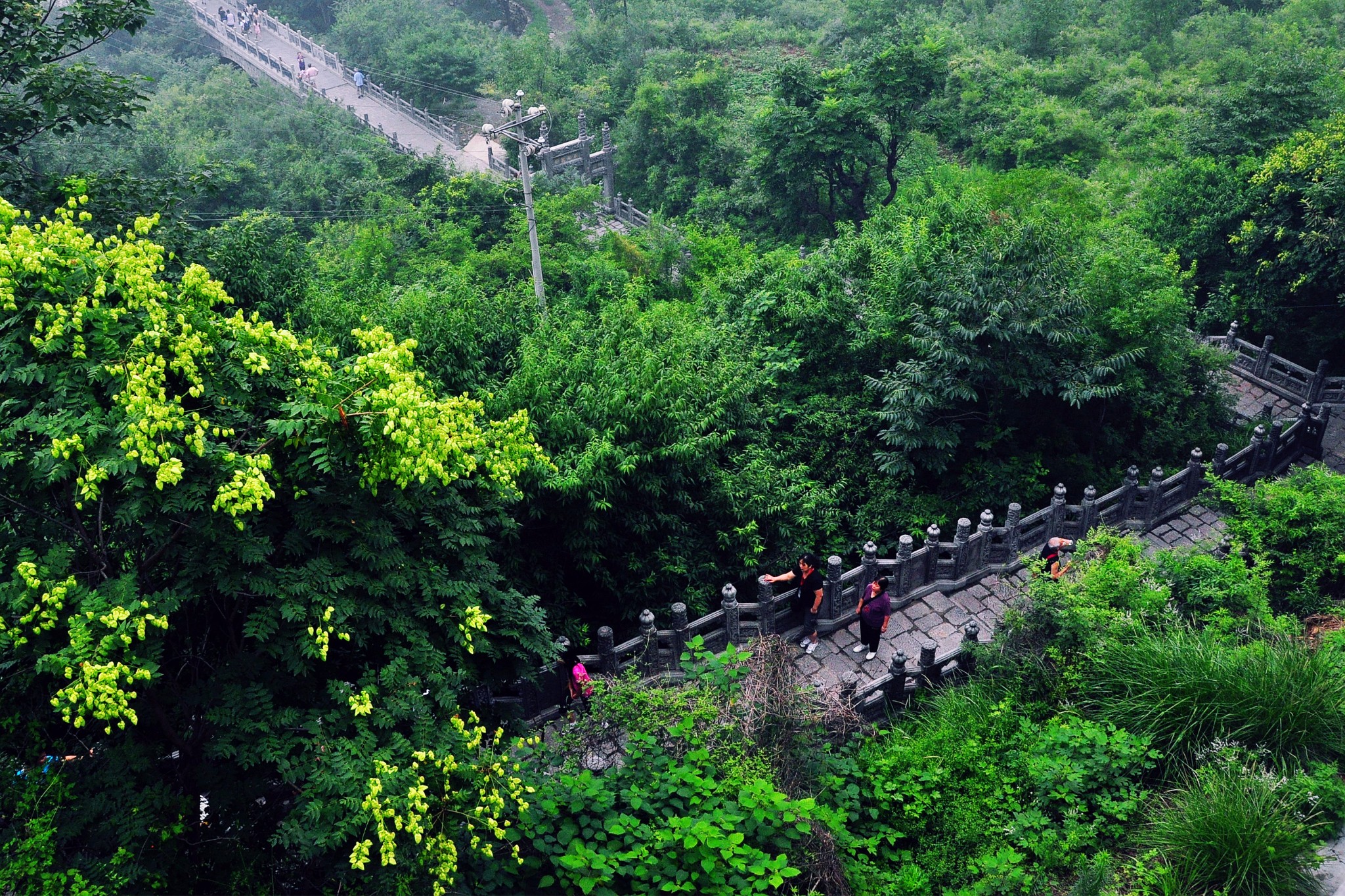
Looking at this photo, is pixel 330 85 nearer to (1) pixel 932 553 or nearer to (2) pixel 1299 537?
(1) pixel 932 553

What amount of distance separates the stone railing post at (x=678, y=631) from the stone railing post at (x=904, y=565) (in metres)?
3.63

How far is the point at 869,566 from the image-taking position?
14.7 metres

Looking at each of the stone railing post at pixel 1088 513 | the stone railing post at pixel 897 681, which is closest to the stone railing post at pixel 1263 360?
the stone railing post at pixel 1088 513

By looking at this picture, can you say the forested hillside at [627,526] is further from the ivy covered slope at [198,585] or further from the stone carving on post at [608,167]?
the stone carving on post at [608,167]

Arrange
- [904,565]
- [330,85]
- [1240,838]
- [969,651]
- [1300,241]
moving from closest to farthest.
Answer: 1. [1240,838]
2. [969,651]
3. [904,565]
4. [1300,241]
5. [330,85]

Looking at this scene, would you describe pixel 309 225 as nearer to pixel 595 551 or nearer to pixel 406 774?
pixel 595 551

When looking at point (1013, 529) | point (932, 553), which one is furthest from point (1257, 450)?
point (932, 553)

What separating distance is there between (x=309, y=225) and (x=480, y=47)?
20380mm

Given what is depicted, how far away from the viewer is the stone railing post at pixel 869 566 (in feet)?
48.1

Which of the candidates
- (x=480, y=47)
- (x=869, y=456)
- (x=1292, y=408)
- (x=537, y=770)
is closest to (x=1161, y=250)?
(x=1292, y=408)

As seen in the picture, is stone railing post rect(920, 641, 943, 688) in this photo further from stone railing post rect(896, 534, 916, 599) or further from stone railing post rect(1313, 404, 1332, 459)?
stone railing post rect(1313, 404, 1332, 459)

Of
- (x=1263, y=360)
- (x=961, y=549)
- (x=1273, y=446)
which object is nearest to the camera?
(x=961, y=549)

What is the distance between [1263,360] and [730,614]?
16.7 meters

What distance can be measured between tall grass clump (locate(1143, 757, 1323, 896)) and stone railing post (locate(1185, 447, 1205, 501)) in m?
8.81
